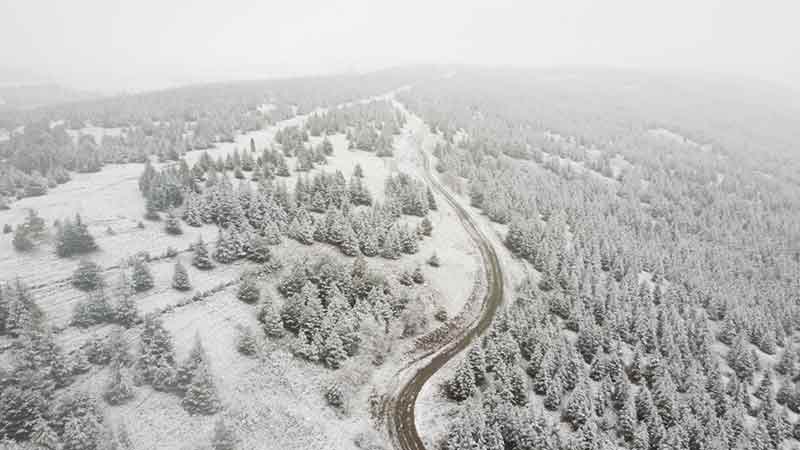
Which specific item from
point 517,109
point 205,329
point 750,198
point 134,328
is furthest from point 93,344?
point 517,109

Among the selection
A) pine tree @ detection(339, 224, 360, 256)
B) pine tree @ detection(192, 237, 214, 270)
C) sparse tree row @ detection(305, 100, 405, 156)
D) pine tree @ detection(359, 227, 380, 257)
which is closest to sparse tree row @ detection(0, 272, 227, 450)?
pine tree @ detection(192, 237, 214, 270)

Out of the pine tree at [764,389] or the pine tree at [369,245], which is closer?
the pine tree at [764,389]

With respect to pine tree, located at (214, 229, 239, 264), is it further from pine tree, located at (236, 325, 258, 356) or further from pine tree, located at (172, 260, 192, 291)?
pine tree, located at (236, 325, 258, 356)

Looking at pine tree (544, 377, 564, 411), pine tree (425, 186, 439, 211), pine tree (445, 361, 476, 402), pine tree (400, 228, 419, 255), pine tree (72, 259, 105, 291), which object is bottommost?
pine tree (544, 377, 564, 411)

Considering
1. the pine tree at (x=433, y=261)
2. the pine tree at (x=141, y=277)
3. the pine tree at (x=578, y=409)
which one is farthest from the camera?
the pine tree at (x=433, y=261)

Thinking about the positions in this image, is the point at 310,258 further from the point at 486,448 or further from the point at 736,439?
the point at 736,439

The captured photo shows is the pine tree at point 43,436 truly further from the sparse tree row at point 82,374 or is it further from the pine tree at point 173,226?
the pine tree at point 173,226

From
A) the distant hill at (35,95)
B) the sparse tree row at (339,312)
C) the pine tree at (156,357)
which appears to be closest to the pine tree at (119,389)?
the pine tree at (156,357)
